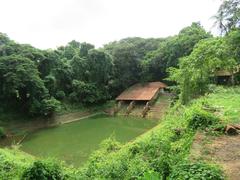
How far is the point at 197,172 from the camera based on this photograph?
4.60m

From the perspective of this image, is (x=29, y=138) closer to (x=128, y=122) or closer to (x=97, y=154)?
(x=128, y=122)

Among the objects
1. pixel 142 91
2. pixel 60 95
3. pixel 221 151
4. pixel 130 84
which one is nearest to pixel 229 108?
pixel 221 151

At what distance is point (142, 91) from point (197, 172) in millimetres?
21818

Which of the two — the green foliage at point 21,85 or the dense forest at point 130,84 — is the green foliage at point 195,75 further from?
the green foliage at point 21,85

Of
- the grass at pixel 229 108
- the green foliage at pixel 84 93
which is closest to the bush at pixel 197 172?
the grass at pixel 229 108

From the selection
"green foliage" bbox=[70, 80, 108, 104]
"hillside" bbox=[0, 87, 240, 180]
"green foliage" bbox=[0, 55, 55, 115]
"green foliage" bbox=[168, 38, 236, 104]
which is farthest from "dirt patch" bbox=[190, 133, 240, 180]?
"green foliage" bbox=[70, 80, 108, 104]

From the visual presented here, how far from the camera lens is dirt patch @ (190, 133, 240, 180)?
16.6 feet

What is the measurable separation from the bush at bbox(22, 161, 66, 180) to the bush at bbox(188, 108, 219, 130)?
144 inches

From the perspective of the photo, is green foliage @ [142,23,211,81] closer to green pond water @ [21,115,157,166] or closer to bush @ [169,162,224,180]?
green pond water @ [21,115,157,166]

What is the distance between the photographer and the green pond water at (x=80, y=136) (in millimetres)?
14328

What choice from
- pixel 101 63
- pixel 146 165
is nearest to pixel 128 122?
pixel 101 63

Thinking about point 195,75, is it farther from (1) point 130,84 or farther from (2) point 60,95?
→ (1) point 130,84

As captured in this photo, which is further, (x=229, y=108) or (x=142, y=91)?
(x=142, y=91)

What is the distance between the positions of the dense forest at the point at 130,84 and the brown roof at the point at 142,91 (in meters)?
1.12
